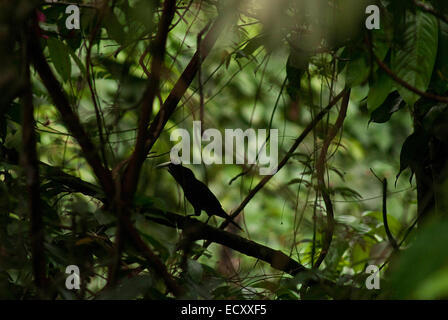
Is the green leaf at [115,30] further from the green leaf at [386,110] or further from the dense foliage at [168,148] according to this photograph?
the green leaf at [386,110]

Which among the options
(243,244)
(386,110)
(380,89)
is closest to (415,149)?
(386,110)

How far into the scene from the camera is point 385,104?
1.15 m

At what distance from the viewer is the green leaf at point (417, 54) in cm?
85

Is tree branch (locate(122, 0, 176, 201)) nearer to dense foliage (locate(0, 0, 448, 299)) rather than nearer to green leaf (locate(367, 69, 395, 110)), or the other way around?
dense foliage (locate(0, 0, 448, 299))

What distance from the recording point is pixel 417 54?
2.82 feet

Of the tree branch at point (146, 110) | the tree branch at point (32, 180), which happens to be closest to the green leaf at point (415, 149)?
the tree branch at point (146, 110)

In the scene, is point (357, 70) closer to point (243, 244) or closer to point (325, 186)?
point (325, 186)

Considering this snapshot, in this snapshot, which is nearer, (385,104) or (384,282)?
(384,282)

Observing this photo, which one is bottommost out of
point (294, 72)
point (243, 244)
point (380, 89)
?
point (243, 244)
